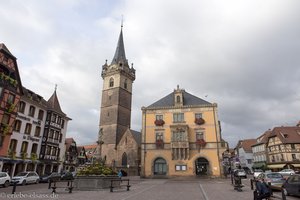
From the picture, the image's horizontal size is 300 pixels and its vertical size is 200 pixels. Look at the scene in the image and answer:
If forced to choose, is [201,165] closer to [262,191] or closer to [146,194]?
[146,194]

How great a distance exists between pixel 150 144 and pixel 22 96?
74.8 feet

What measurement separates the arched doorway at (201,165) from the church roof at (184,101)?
10474mm

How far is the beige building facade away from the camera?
1583 inches

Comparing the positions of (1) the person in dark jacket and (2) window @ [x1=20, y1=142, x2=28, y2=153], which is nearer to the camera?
(1) the person in dark jacket

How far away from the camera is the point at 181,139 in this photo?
41.1m

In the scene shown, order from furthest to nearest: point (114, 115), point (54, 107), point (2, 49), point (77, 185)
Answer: point (114, 115)
point (54, 107)
point (2, 49)
point (77, 185)

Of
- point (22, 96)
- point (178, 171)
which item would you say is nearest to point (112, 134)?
point (178, 171)

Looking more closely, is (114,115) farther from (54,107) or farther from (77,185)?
(77,185)

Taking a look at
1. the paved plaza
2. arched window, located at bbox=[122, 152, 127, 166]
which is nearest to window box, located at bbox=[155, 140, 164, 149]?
arched window, located at bbox=[122, 152, 127, 166]

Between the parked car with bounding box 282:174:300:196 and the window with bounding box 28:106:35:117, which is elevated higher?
the window with bounding box 28:106:35:117

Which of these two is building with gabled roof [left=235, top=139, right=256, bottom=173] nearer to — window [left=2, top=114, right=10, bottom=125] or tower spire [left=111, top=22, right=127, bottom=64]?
tower spire [left=111, top=22, right=127, bottom=64]

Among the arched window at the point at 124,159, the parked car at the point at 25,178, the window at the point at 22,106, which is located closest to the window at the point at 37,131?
the window at the point at 22,106

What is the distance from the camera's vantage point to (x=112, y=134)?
56062 millimetres

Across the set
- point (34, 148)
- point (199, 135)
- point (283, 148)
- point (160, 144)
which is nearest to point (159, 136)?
point (160, 144)
